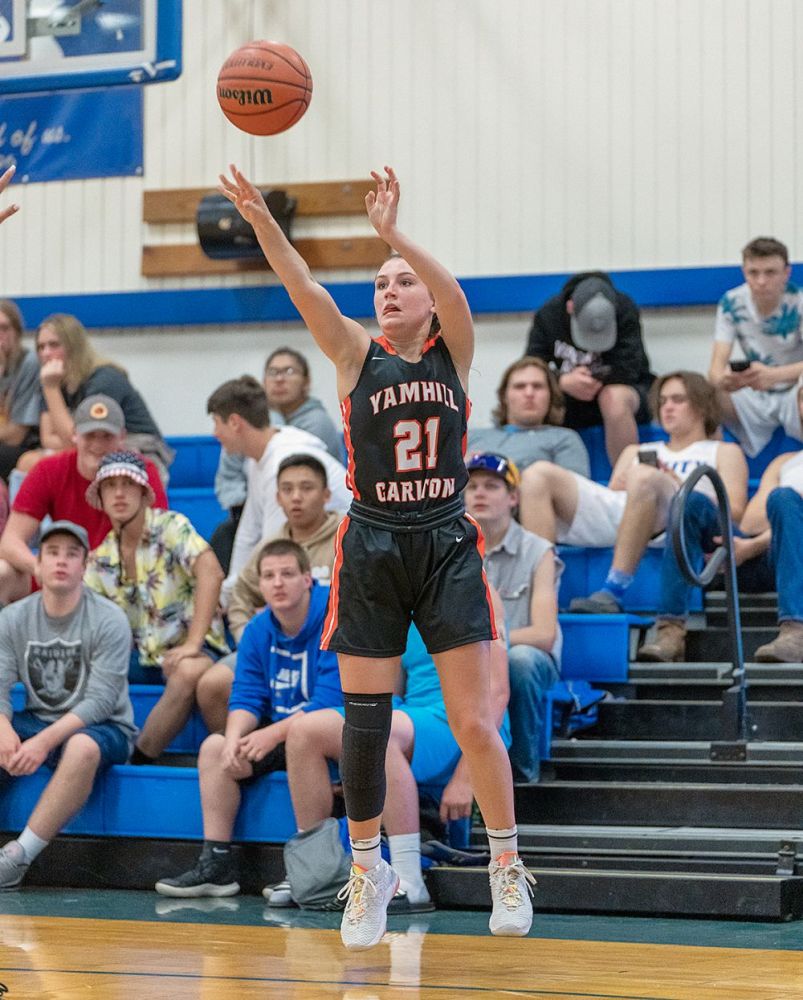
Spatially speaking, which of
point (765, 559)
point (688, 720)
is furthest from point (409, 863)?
point (765, 559)

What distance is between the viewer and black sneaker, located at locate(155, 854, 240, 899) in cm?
536

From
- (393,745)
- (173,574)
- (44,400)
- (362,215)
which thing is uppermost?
(362,215)

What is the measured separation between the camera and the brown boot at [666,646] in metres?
6.36

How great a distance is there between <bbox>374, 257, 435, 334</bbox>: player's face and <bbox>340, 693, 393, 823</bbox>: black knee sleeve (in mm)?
943

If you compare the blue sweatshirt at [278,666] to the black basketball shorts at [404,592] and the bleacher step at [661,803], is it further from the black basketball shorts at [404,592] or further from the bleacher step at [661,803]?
the black basketball shorts at [404,592]

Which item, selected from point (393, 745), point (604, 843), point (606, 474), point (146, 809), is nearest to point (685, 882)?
point (604, 843)

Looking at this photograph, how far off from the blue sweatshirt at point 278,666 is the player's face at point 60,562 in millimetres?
748

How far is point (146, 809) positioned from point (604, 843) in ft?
5.62

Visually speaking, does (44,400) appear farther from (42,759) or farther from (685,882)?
(685,882)

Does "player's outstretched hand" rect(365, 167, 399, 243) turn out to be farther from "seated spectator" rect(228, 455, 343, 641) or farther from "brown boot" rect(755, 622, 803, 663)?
"brown boot" rect(755, 622, 803, 663)

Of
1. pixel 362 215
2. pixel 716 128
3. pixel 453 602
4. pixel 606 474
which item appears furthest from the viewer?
pixel 362 215

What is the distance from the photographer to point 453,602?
3.96 meters

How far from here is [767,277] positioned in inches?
301

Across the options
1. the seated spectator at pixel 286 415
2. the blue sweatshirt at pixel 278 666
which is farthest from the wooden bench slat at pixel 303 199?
the blue sweatshirt at pixel 278 666
